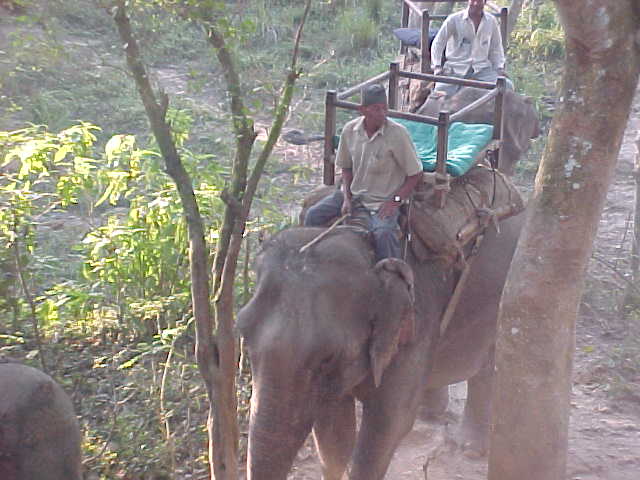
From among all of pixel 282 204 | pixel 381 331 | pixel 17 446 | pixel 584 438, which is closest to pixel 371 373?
pixel 381 331

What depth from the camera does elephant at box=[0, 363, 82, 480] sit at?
3500 mm

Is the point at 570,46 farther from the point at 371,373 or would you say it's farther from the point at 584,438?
the point at 584,438

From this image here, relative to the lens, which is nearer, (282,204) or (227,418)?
(227,418)

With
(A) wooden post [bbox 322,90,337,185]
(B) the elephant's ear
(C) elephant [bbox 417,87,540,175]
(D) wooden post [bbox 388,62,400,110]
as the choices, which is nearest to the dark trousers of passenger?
(B) the elephant's ear

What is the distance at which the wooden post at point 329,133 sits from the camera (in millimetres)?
4547

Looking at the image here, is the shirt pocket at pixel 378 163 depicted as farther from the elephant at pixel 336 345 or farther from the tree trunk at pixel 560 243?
the tree trunk at pixel 560 243

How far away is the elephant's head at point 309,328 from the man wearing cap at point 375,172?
0.22 meters

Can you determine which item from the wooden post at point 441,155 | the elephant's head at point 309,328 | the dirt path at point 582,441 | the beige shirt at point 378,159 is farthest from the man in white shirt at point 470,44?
the elephant's head at point 309,328

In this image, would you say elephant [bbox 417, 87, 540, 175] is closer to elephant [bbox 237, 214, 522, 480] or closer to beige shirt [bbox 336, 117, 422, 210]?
beige shirt [bbox 336, 117, 422, 210]

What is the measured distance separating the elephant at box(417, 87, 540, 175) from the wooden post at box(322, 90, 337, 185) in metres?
1.18

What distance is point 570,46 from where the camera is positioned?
3.83 meters

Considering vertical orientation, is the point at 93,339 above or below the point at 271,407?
below

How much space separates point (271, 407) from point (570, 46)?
74.8 inches

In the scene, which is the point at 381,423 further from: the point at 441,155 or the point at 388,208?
the point at 441,155
